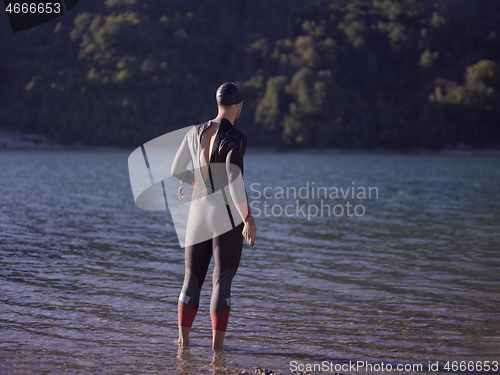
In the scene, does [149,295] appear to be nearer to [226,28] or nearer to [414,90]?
[414,90]

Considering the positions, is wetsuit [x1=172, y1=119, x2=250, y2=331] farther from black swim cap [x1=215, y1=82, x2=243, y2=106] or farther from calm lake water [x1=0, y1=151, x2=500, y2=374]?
calm lake water [x1=0, y1=151, x2=500, y2=374]

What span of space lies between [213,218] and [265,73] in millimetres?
154245

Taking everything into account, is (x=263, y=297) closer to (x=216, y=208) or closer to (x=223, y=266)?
(x=223, y=266)

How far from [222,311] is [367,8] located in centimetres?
19680

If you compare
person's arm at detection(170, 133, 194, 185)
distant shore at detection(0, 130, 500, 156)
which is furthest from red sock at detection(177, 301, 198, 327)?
distant shore at detection(0, 130, 500, 156)

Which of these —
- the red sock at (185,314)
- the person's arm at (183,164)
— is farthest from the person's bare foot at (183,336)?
the person's arm at (183,164)

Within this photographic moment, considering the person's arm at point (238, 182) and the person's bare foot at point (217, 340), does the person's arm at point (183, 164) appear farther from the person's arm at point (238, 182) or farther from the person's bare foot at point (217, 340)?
the person's bare foot at point (217, 340)

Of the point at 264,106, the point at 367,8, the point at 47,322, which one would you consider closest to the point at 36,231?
the point at 47,322

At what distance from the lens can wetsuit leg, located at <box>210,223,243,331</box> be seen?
241 inches

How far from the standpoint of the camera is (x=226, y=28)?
173 metres

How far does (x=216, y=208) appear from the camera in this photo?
6156mm

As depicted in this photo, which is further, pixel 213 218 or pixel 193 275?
pixel 193 275

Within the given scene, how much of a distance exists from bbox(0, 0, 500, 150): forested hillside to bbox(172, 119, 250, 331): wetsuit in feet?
446

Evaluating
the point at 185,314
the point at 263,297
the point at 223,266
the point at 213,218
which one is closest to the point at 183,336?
the point at 185,314
